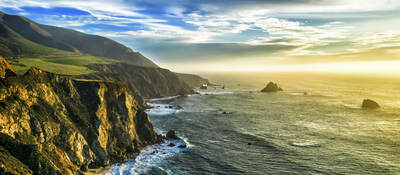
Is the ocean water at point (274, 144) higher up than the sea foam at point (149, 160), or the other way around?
the ocean water at point (274, 144)

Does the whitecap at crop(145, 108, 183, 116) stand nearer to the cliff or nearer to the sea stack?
the cliff

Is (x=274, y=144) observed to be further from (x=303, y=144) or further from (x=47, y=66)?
(x=47, y=66)

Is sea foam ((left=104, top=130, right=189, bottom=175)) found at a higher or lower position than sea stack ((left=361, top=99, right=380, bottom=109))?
lower

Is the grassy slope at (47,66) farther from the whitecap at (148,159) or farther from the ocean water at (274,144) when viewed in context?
the whitecap at (148,159)

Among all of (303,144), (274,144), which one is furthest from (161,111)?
(303,144)

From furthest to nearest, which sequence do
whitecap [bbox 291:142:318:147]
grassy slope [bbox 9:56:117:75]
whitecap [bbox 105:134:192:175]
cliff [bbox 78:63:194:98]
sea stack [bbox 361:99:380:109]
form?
cliff [bbox 78:63:194:98]
sea stack [bbox 361:99:380:109]
grassy slope [bbox 9:56:117:75]
whitecap [bbox 291:142:318:147]
whitecap [bbox 105:134:192:175]

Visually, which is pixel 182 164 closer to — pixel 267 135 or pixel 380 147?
pixel 267 135

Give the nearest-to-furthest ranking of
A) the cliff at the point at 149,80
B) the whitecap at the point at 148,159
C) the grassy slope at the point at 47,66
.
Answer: the whitecap at the point at 148,159 → the grassy slope at the point at 47,66 → the cliff at the point at 149,80

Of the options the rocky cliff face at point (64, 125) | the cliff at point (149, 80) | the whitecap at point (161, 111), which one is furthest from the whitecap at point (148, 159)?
the cliff at point (149, 80)

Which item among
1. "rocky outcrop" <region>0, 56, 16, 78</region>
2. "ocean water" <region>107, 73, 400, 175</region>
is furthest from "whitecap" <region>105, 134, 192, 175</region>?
"rocky outcrop" <region>0, 56, 16, 78</region>
